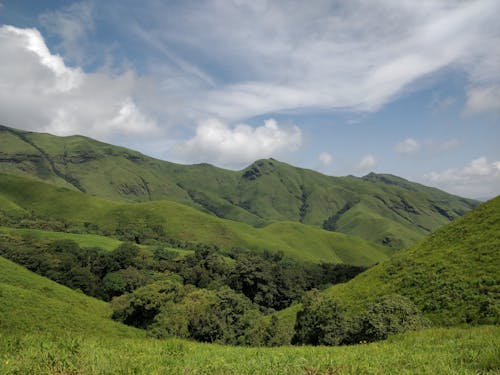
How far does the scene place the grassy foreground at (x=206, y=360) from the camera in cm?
700

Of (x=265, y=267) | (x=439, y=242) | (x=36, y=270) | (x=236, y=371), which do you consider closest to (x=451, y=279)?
(x=439, y=242)

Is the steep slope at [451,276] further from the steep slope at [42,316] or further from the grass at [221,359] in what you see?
the steep slope at [42,316]

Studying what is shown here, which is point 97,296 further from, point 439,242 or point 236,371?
point 236,371

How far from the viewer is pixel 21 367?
680cm

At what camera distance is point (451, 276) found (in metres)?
39.7

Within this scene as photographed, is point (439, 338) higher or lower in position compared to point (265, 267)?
higher

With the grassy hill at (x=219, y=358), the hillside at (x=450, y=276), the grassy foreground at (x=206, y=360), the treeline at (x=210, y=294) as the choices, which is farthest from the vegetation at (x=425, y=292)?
the grassy foreground at (x=206, y=360)

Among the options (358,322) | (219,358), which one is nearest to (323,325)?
(358,322)

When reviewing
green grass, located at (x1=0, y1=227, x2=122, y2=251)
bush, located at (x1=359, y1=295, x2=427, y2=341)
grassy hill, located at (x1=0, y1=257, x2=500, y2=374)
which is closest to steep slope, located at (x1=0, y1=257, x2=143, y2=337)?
grassy hill, located at (x1=0, y1=257, x2=500, y2=374)

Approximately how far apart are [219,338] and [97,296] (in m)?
70.7

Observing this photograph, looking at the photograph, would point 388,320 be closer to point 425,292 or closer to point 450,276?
point 425,292

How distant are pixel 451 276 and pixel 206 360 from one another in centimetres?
4099

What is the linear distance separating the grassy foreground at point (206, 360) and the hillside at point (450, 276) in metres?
27.3

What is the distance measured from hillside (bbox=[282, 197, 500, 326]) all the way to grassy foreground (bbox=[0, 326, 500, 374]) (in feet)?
89.7
